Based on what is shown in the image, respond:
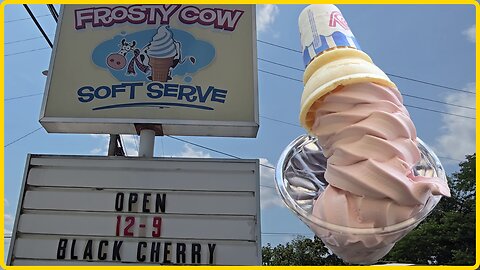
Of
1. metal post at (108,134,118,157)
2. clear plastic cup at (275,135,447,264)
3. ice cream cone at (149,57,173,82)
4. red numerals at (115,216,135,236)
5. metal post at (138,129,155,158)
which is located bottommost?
clear plastic cup at (275,135,447,264)

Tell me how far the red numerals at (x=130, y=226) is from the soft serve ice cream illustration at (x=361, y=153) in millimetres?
3073

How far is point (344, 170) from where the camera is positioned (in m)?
1.44

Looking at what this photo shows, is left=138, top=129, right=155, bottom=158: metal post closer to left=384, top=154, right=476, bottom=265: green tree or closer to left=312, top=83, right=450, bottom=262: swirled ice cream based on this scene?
left=312, top=83, right=450, bottom=262: swirled ice cream

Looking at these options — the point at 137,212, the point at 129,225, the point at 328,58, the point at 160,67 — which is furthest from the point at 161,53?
the point at 328,58

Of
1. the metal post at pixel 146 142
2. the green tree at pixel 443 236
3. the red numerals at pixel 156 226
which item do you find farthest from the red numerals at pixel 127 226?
the green tree at pixel 443 236

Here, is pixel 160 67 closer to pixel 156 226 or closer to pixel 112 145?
pixel 112 145

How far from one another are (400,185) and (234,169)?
335 centimetres

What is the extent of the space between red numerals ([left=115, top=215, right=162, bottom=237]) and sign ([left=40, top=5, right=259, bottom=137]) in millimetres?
975

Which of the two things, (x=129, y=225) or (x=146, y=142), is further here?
(x=146, y=142)

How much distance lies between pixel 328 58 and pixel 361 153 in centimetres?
34

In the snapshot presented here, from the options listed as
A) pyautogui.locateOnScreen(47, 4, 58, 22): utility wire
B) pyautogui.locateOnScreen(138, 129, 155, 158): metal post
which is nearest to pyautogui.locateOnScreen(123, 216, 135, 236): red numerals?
pyautogui.locateOnScreen(138, 129, 155, 158): metal post

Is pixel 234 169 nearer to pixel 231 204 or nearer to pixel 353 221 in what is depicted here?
pixel 231 204

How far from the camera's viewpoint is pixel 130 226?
4.38 m

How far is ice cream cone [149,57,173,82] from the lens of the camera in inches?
194
